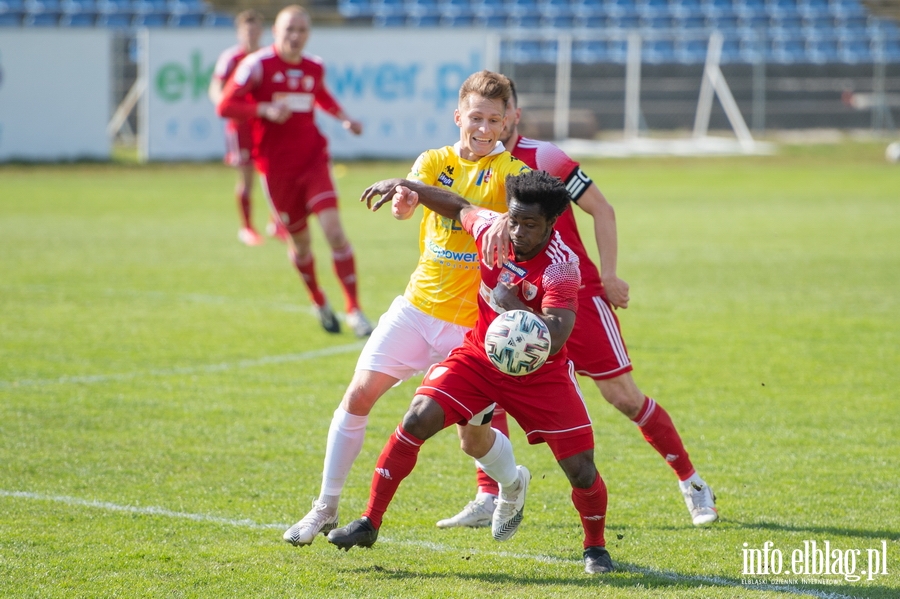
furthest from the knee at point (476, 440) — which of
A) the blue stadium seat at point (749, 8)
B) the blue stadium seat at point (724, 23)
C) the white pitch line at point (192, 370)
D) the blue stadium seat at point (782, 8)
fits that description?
the blue stadium seat at point (782, 8)

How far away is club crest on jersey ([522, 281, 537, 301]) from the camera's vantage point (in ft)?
13.7

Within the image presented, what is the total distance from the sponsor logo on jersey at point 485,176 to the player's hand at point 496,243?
1.64 ft

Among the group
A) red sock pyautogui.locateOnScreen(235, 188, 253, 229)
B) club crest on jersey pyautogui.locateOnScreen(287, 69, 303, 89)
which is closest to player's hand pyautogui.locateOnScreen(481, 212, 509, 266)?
club crest on jersey pyautogui.locateOnScreen(287, 69, 303, 89)

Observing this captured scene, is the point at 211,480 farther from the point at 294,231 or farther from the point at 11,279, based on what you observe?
the point at 11,279

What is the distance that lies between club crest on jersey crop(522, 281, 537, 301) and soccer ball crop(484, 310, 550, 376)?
185 mm

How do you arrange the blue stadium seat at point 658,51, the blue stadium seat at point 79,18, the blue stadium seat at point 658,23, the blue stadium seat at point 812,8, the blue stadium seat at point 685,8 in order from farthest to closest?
the blue stadium seat at point 812,8, the blue stadium seat at point 685,8, the blue stadium seat at point 658,23, the blue stadium seat at point 658,51, the blue stadium seat at point 79,18

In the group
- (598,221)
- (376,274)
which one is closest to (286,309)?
(376,274)

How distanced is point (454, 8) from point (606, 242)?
2645cm

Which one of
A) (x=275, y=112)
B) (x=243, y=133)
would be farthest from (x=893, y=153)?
(x=275, y=112)

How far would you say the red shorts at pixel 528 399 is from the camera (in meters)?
4.13

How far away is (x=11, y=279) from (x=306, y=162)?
3.86 metres

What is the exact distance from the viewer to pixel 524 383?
→ 4.16m

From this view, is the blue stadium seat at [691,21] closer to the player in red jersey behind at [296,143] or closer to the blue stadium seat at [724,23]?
the blue stadium seat at [724,23]

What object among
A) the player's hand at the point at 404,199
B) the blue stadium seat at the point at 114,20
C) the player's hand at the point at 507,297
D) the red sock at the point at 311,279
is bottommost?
the red sock at the point at 311,279
